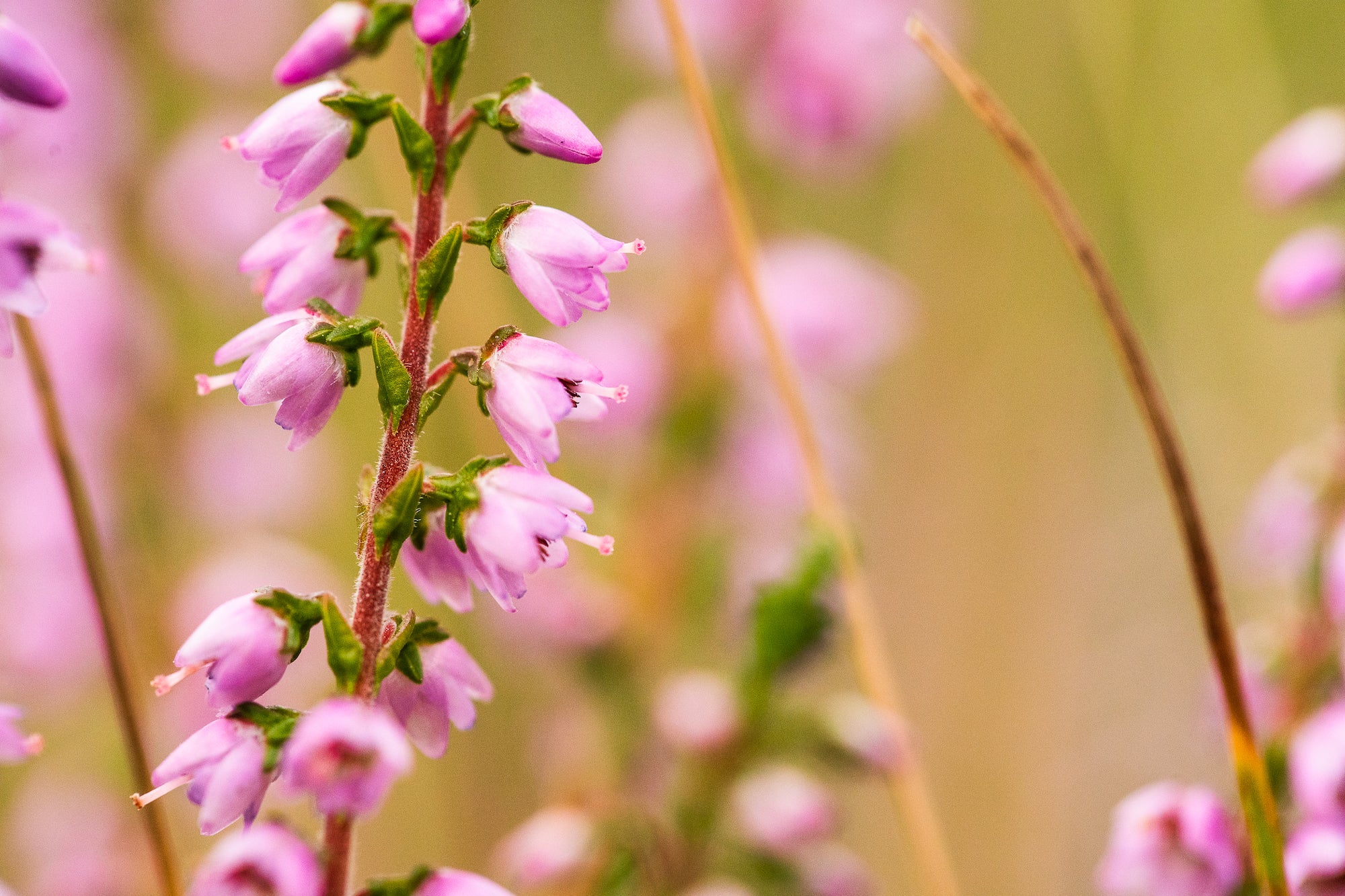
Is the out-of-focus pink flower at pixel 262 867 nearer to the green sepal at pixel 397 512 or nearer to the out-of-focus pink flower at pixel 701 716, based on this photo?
the green sepal at pixel 397 512

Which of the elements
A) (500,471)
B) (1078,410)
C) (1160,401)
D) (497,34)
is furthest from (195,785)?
(1078,410)

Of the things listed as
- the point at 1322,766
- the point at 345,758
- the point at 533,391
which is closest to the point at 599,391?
the point at 533,391

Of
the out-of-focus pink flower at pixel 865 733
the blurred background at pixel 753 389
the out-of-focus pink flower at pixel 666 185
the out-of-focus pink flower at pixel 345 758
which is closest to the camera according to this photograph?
the out-of-focus pink flower at pixel 345 758

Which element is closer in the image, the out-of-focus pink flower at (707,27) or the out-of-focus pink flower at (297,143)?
the out-of-focus pink flower at (297,143)

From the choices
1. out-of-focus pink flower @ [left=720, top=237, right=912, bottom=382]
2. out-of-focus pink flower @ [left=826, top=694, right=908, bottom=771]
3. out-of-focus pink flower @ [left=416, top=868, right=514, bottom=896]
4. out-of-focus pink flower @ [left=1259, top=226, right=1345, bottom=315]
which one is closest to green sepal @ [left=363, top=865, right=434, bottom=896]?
out-of-focus pink flower @ [left=416, top=868, right=514, bottom=896]

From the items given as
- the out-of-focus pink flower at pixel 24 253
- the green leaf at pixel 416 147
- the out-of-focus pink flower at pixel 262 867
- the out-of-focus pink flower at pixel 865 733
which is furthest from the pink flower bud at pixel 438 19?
the out-of-focus pink flower at pixel 865 733

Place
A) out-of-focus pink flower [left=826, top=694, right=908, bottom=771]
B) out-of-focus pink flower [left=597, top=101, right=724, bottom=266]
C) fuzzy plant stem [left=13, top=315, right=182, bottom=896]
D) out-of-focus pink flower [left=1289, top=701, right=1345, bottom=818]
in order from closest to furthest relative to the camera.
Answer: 1. fuzzy plant stem [left=13, top=315, right=182, bottom=896]
2. out-of-focus pink flower [left=1289, top=701, right=1345, bottom=818]
3. out-of-focus pink flower [left=826, top=694, right=908, bottom=771]
4. out-of-focus pink flower [left=597, top=101, right=724, bottom=266]

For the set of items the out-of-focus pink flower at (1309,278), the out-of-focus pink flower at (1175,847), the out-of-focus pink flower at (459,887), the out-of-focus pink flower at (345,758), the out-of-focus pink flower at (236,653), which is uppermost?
the out-of-focus pink flower at (1309,278)

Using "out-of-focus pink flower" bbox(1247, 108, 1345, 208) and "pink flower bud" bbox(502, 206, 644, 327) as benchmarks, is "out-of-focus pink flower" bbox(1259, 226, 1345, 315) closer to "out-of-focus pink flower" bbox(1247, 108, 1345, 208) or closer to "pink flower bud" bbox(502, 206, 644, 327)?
"out-of-focus pink flower" bbox(1247, 108, 1345, 208)
